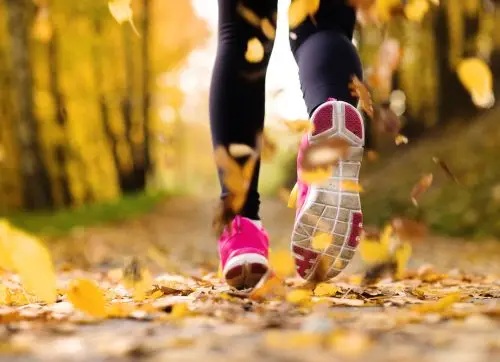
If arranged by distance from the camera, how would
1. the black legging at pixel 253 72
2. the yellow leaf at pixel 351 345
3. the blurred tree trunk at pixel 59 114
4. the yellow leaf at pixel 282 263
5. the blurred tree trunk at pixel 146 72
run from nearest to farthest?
the yellow leaf at pixel 351 345
the yellow leaf at pixel 282 263
the black legging at pixel 253 72
the blurred tree trunk at pixel 59 114
the blurred tree trunk at pixel 146 72

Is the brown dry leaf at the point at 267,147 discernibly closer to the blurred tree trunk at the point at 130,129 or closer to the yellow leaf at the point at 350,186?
the yellow leaf at the point at 350,186

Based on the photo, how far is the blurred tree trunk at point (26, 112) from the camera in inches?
333

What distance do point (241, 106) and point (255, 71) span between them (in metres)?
0.11

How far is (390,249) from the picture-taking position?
1.87 m

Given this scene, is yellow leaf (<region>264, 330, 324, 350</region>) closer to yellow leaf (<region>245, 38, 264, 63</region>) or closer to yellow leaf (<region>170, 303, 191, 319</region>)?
yellow leaf (<region>170, 303, 191, 319</region>)

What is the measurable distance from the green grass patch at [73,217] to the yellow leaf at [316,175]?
220 inches

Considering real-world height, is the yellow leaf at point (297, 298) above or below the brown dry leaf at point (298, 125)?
below

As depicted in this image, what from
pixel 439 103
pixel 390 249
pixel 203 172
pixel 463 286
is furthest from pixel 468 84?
pixel 203 172

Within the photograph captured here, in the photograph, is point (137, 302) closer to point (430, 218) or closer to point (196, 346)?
point (196, 346)

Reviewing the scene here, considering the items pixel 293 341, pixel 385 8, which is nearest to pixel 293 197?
pixel 385 8

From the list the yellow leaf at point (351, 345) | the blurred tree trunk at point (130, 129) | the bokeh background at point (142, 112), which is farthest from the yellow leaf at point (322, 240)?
the blurred tree trunk at point (130, 129)

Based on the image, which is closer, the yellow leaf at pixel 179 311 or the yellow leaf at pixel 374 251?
the yellow leaf at pixel 179 311

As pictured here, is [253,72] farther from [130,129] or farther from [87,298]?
[130,129]

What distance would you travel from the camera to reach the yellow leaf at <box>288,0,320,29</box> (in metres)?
1.69
